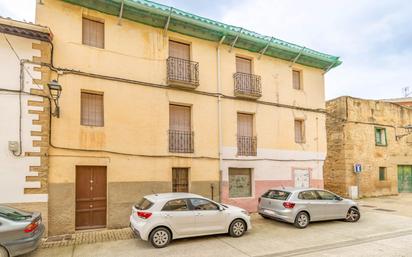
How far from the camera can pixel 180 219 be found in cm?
757

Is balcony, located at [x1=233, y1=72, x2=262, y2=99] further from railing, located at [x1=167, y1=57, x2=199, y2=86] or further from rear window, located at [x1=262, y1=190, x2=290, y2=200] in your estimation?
rear window, located at [x1=262, y1=190, x2=290, y2=200]

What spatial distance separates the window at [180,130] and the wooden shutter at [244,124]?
8.30ft

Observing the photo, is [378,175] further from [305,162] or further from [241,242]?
[241,242]

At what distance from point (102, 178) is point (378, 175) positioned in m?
17.8

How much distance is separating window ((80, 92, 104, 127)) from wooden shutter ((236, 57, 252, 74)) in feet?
21.1

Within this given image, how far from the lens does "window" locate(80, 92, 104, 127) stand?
9273 mm

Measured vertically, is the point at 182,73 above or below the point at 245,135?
above

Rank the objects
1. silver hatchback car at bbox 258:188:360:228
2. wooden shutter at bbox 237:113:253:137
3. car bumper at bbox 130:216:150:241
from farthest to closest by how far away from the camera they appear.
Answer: wooden shutter at bbox 237:113:253:137
silver hatchback car at bbox 258:188:360:228
car bumper at bbox 130:216:150:241

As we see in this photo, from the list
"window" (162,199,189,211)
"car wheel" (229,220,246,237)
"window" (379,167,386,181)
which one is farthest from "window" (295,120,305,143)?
"window" (379,167,386,181)

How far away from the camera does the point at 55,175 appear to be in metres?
8.42

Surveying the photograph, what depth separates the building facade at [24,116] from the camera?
25.7 ft

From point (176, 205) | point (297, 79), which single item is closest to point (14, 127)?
point (176, 205)

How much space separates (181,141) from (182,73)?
283 centimetres

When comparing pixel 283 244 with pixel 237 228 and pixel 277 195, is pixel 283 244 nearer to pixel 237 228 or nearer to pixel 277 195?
pixel 237 228
